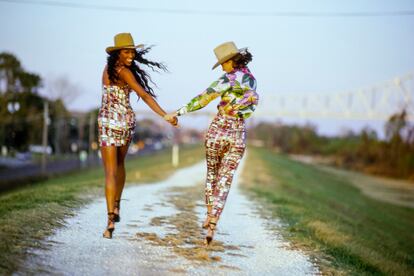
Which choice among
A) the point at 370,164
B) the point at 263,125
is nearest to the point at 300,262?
the point at 370,164

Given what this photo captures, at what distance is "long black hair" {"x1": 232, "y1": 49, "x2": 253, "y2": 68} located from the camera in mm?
5988

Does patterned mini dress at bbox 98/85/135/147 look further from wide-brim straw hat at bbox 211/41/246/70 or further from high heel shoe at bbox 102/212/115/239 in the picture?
wide-brim straw hat at bbox 211/41/246/70

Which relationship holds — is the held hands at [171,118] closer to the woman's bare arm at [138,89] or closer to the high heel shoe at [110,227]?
the woman's bare arm at [138,89]

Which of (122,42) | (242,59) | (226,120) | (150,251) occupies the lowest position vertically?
(150,251)

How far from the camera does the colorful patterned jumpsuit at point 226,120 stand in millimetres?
5879

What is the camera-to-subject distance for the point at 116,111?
5789mm

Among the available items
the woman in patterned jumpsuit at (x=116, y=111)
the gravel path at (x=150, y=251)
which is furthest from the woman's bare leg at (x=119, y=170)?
the gravel path at (x=150, y=251)

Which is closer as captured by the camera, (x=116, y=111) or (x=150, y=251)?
(x=150, y=251)

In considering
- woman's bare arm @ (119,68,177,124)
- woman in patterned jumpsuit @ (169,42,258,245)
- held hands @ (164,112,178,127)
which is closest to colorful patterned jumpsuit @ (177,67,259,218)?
woman in patterned jumpsuit @ (169,42,258,245)

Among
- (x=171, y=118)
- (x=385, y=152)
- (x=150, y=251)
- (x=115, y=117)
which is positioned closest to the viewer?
(x=150, y=251)

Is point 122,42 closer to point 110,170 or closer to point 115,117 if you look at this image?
point 115,117

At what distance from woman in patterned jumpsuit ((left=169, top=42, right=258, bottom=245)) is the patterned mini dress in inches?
22.2

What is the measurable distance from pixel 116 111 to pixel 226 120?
1137 mm

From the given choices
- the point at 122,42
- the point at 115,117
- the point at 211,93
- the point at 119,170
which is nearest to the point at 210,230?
the point at 119,170
